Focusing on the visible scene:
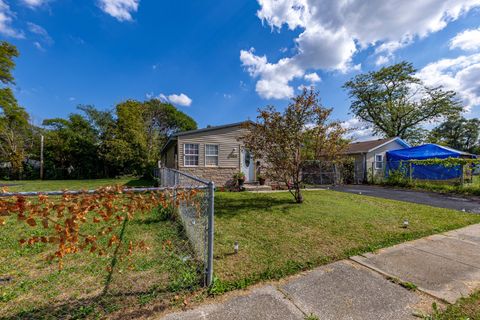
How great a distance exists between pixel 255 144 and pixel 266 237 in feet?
12.4

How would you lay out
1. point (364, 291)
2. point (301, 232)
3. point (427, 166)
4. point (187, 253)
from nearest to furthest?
1. point (364, 291)
2. point (187, 253)
3. point (301, 232)
4. point (427, 166)

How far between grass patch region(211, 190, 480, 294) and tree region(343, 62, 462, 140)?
23.0 m

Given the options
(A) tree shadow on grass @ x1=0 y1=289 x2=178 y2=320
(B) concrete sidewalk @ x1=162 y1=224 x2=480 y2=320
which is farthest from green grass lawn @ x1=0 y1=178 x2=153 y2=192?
(B) concrete sidewalk @ x1=162 y1=224 x2=480 y2=320

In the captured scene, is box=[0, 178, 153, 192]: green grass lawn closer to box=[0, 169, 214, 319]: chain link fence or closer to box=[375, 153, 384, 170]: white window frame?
box=[0, 169, 214, 319]: chain link fence

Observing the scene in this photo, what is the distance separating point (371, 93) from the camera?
2508 centimetres

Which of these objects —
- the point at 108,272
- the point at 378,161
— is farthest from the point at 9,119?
the point at 378,161

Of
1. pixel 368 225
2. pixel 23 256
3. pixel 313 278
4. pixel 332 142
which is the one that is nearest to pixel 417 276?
pixel 313 278

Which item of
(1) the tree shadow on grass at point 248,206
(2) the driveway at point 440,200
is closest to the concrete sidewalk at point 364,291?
(1) the tree shadow on grass at point 248,206

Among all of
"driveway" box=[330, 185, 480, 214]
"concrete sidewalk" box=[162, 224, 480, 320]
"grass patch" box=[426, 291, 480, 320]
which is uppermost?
"grass patch" box=[426, 291, 480, 320]

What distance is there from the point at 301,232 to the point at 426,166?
14747mm

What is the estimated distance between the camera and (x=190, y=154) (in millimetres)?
10742

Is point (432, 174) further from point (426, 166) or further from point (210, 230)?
point (210, 230)

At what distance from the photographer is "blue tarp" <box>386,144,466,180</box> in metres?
12.7

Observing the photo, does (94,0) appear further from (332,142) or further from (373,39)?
(373,39)
